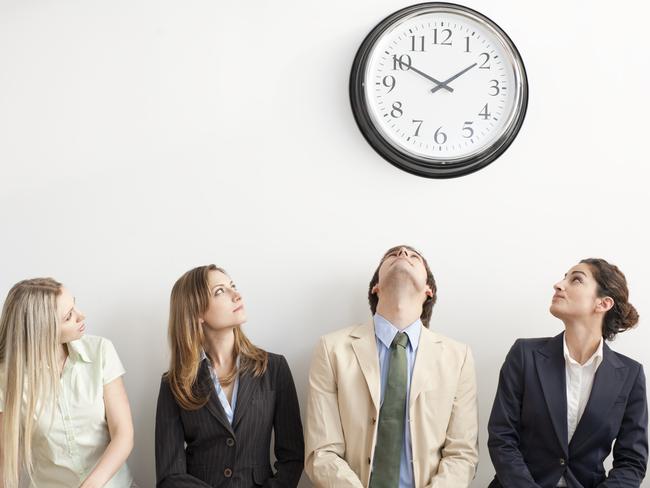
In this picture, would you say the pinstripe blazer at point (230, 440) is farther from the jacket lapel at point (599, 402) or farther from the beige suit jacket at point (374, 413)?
the jacket lapel at point (599, 402)

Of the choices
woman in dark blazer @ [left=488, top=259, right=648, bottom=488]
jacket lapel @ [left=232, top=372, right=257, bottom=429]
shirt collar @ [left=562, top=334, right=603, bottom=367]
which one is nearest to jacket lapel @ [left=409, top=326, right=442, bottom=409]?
woman in dark blazer @ [left=488, top=259, right=648, bottom=488]

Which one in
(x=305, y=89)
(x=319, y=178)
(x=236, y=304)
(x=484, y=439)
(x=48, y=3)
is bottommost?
(x=484, y=439)

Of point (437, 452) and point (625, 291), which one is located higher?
point (625, 291)

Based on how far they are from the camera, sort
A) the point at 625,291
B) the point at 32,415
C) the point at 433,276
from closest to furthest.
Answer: the point at 32,415, the point at 625,291, the point at 433,276

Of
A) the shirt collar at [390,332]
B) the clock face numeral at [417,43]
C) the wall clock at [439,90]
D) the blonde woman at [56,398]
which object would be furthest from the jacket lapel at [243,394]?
the clock face numeral at [417,43]

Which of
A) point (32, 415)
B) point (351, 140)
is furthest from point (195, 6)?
point (32, 415)

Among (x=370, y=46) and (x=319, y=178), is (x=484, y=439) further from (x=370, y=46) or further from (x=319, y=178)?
(x=370, y=46)

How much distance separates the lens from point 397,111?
3.17m

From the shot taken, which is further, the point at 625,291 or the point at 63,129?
the point at 63,129

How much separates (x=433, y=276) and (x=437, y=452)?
0.68 metres

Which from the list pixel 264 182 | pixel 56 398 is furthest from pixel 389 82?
pixel 56 398

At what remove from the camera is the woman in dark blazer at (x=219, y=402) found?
2.87 metres

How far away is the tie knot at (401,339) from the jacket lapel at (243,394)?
54 centimetres

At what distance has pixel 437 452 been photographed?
113 inches
